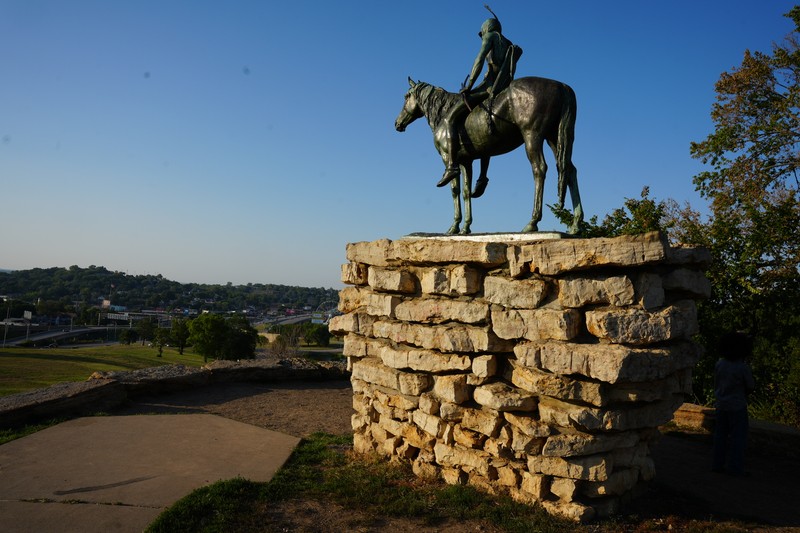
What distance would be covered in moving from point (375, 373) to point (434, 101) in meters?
3.82

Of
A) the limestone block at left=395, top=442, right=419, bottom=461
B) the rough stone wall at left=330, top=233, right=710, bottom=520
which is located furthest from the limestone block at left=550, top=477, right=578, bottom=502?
the limestone block at left=395, top=442, right=419, bottom=461

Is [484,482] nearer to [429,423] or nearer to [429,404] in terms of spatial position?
[429,423]

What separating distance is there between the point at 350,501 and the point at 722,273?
910 centimetres

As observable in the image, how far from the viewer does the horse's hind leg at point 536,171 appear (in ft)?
18.7

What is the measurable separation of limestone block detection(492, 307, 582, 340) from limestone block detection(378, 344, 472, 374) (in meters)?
0.57

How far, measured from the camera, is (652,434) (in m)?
5.08

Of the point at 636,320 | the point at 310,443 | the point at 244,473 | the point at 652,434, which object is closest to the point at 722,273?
the point at 652,434

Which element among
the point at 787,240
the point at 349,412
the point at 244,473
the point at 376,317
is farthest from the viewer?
the point at 787,240

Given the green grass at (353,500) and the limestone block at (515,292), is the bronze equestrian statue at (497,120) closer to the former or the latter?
the limestone block at (515,292)

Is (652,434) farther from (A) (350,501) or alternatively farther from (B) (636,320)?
(A) (350,501)

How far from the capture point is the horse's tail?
5.63 meters

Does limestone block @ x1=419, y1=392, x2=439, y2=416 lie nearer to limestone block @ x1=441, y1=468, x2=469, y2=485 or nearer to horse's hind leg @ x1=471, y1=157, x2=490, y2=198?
limestone block @ x1=441, y1=468, x2=469, y2=485

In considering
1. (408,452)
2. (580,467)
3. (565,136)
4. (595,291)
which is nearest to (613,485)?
(580,467)

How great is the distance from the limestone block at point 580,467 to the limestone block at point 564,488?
0.07 meters
